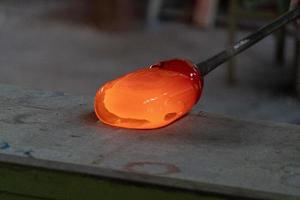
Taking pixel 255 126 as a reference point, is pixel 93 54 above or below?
below

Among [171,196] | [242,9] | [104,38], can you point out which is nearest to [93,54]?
[104,38]

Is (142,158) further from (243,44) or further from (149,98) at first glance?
(243,44)

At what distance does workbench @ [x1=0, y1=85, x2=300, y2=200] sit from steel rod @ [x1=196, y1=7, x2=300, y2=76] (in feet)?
0.25

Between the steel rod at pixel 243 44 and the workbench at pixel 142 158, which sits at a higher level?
the steel rod at pixel 243 44

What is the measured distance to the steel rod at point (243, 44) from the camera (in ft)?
3.24

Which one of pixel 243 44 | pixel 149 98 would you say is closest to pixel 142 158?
pixel 149 98

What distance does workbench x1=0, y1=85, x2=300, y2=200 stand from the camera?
77 centimetres

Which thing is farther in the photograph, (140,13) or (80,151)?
(140,13)

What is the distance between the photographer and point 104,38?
10.8 feet

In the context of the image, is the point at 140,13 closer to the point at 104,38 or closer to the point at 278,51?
the point at 104,38

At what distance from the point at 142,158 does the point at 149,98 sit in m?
0.11

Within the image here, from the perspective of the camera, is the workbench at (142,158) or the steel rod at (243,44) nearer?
the workbench at (142,158)

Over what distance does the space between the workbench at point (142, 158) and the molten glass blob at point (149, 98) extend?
2 centimetres

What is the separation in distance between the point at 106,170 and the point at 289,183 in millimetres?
214
